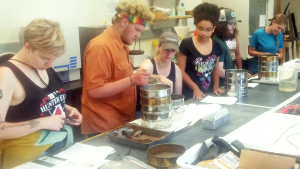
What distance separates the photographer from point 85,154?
1.20m

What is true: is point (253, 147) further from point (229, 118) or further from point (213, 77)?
point (213, 77)

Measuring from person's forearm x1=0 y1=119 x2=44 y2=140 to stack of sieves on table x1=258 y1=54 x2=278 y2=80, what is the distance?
192 cm

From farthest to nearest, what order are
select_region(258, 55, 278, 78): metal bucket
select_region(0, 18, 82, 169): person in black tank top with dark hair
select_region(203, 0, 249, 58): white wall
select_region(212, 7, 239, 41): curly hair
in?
select_region(203, 0, 249, 58): white wall, select_region(212, 7, 239, 41): curly hair, select_region(258, 55, 278, 78): metal bucket, select_region(0, 18, 82, 169): person in black tank top with dark hair

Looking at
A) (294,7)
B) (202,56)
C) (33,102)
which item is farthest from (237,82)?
(294,7)

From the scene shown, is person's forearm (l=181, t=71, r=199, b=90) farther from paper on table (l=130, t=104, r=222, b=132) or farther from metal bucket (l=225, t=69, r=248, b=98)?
paper on table (l=130, t=104, r=222, b=132)

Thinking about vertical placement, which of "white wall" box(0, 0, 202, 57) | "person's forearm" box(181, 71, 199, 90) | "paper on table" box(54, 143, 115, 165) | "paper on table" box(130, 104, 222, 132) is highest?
"white wall" box(0, 0, 202, 57)

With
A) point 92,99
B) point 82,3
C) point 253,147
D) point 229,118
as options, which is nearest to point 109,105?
point 92,99

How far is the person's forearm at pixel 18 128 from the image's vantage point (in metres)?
1.17

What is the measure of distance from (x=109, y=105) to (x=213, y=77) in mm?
1043

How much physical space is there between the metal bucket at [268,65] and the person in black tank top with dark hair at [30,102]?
1770mm

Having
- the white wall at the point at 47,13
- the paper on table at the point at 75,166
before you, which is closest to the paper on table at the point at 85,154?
the paper on table at the point at 75,166

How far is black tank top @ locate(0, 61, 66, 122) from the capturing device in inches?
48.5

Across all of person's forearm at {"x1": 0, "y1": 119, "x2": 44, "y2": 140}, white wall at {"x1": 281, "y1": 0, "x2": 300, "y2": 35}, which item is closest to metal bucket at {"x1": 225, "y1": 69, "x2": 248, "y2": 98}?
person's forearm at {"x1": 0, "y1": 119, "x2": 44, "y2": 140}

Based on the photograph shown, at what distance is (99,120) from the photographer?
173 centimetres
